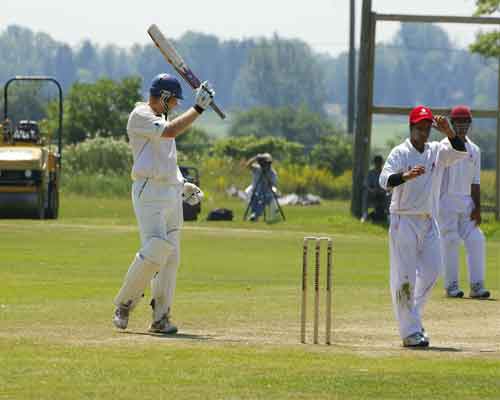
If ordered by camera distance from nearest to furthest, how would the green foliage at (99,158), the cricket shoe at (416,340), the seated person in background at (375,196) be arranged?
the cricket shoe at (416,340) → the seated person in background at (375,196) → the green foliage at (99,158)

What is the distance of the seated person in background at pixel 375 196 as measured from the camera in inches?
1438

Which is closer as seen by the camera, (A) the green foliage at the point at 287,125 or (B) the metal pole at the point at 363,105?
(B) the metal pole at the point at 363,105

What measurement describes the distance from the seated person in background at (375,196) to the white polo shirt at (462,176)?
16.5 m

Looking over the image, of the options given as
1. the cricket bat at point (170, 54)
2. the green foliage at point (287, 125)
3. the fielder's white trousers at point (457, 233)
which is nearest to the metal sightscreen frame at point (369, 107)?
the fielder's white trousers at point (457, 233)

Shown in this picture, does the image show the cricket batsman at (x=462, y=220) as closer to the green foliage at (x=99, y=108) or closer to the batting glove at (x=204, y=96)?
the batting glove at (x=204, y=96)

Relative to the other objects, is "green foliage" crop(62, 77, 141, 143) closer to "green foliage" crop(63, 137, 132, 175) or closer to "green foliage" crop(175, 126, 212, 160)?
"green foliage" crop(175, 126, 212, 160)

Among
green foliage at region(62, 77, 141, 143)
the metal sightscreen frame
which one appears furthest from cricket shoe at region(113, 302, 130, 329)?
green foliage at region(62, 77, 141, 143)

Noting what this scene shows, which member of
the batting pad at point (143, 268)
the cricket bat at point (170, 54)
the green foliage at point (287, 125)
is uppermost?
the green foliage at point (287, 125)

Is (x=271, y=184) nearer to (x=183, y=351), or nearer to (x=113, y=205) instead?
(x=113, y=205)

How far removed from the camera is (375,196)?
36656mm

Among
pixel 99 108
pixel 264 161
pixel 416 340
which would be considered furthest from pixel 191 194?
pixel 99 108

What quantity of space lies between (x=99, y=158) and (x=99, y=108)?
22425mm

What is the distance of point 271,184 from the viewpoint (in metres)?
40.3

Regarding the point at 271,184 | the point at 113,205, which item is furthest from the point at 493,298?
the point at 113,205
